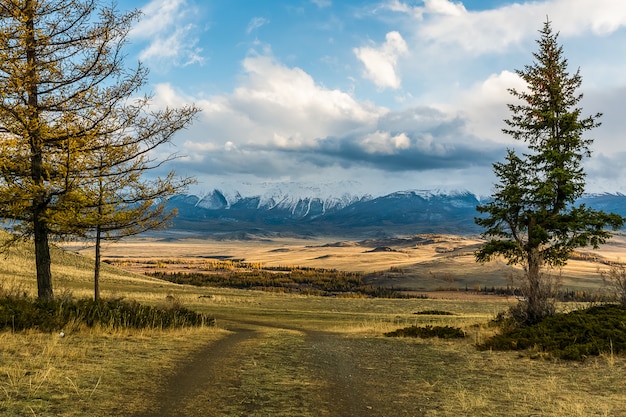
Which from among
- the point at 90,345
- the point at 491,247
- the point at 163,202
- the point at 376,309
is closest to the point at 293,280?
the point at 376,309

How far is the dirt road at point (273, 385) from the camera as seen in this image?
24.9 feet

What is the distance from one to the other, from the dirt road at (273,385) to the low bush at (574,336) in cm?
484

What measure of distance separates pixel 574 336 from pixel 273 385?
30.2 ft

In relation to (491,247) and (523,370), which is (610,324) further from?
(491,247)

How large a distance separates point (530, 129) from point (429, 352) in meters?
17.8

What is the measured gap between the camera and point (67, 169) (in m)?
12.3

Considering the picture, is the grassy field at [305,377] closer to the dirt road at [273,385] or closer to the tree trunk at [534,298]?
the dirt road at [273,385]

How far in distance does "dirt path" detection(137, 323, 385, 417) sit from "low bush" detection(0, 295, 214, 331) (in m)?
4.07

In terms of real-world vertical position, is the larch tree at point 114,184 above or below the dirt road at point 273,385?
above

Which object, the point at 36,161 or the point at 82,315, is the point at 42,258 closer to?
the point at 82,315

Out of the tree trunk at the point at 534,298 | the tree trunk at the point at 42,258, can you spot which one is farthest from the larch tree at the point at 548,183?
the tree trunk at the point at 42,258

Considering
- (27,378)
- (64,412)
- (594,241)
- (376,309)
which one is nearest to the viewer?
(64,412)

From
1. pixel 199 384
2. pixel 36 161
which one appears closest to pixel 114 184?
pixel 36 161

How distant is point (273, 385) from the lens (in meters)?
9.26
